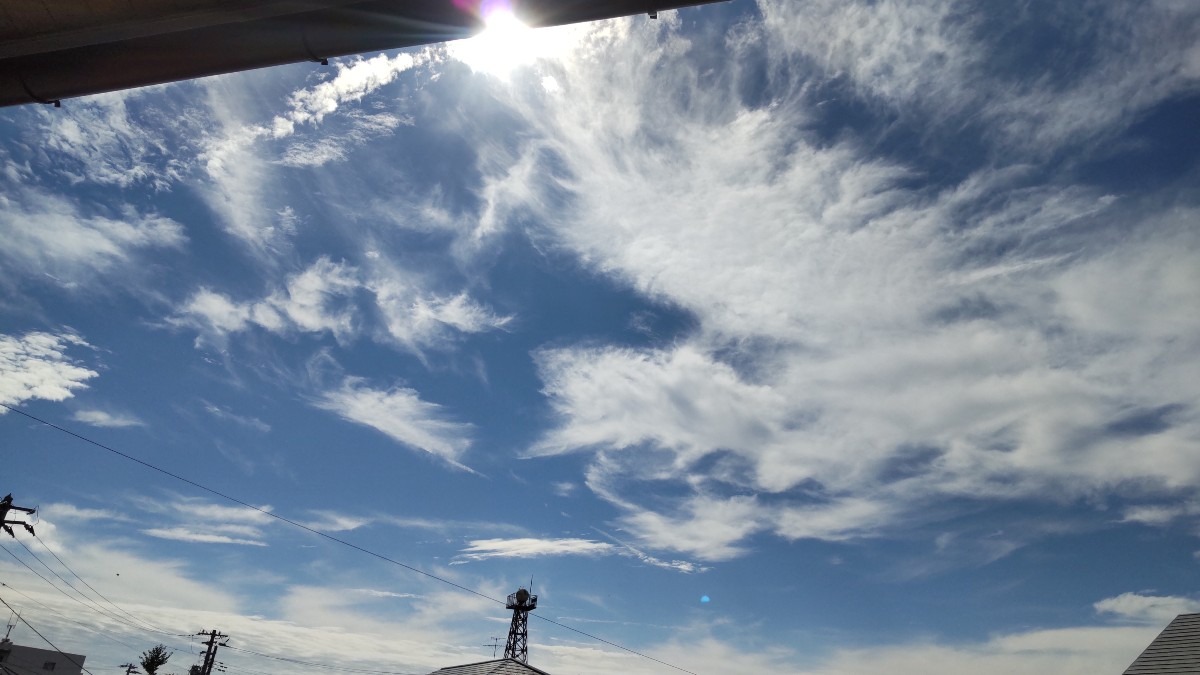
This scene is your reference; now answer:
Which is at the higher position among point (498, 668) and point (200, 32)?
point (200, 32)

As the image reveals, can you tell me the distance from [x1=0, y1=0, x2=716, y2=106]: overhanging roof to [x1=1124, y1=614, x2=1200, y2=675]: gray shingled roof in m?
21.1

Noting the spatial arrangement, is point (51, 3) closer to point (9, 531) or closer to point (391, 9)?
point (391, 9)

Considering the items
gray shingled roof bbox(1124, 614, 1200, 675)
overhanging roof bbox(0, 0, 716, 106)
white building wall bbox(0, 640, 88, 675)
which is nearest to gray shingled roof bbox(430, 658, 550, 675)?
gray shingled roof bbox(1124, 614, 1200, 675)

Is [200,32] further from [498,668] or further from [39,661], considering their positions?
[39,661]

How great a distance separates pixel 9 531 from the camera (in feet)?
74.8

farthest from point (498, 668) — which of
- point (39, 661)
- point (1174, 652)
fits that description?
point (39, 661)

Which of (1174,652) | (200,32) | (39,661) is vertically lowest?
(39,661)

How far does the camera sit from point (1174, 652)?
16969 millimetres

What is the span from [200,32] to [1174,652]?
2563cm

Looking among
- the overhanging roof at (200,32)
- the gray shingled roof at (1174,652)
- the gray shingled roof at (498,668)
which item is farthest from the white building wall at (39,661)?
the gray shingled roof at (1174,652)

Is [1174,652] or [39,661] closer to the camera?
[1174,652]

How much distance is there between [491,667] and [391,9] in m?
20.8

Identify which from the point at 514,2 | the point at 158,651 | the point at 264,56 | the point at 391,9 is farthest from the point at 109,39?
the point at 158,651

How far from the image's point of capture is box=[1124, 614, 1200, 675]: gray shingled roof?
16234mm
